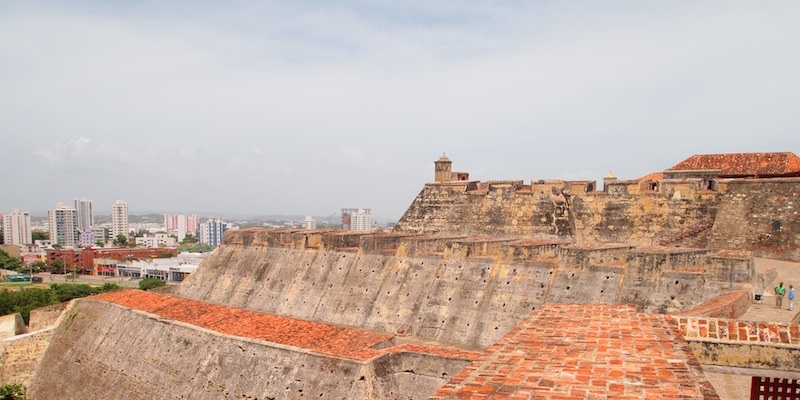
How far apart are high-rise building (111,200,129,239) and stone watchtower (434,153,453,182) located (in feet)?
501

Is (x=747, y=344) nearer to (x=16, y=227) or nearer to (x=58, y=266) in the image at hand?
(x=58, y=266)

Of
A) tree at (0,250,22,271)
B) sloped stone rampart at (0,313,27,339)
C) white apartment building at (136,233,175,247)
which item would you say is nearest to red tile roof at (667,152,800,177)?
sloped stone rampart at (0,313,27,339)

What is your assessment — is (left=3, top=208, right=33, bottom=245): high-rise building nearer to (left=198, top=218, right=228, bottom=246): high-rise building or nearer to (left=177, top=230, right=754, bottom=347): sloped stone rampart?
(left=198, top=218, right=228, bottom=246): high-rise building

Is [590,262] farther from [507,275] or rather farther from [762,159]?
[762,159]

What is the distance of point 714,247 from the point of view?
1683 cm

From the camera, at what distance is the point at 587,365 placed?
4590 mm

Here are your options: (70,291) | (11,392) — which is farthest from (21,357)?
(70,291)

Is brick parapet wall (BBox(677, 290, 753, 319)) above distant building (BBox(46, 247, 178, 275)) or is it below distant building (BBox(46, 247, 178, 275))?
above

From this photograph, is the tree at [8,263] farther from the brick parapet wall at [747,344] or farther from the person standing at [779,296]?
the brick parapet wall at [747,344]

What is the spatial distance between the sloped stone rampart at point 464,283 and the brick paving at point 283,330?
2.16 meters

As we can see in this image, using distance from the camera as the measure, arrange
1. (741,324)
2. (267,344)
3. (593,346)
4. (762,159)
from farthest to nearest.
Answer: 1. (762,159)
2. (267,344)
3. (741,324)
4. (593,346)

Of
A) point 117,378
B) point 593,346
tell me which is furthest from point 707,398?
point 117,378

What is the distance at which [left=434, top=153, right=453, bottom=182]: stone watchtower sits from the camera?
24.0 m

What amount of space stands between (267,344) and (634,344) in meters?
9.30
